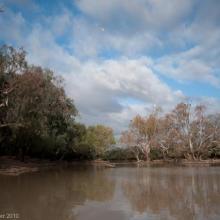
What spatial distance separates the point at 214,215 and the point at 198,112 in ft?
185

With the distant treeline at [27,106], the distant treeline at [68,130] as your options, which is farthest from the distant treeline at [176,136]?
the distant treeline at [27,106]

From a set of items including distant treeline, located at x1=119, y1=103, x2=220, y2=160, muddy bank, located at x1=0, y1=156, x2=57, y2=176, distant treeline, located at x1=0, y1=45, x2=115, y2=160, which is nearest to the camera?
distant treeline, located at x1=0, y1=45, x2=115, y2=160

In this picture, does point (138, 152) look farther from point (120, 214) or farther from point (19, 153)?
point (120, 214)

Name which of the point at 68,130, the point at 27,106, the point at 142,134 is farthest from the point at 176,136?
the point at 27,106

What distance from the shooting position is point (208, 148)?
6562 centimetres

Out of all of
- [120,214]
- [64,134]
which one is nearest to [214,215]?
[120,214]

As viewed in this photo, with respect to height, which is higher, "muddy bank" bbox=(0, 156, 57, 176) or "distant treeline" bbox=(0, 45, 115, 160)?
"distant treeline" bbox=(0, 45, 115, 160)

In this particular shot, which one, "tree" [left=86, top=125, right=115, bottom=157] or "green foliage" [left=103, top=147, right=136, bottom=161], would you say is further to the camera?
"green foliage" [left=103, top=147, right=136, bottom=161]

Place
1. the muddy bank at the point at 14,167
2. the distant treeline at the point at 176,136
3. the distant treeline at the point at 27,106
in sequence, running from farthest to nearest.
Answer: the distant treeline at the point at 176,136 < the muddy bank at the point at 14,167 < the distant treeline at the point at 27,106

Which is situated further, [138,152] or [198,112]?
[138,152]

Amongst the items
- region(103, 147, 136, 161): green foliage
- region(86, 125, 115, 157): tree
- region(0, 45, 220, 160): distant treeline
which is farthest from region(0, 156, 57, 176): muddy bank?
region(103, 147, 136, 161): green foliage

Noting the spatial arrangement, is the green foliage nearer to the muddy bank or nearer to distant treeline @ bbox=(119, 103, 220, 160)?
distant treeline @ bbox=(119, 103, 220, 160)

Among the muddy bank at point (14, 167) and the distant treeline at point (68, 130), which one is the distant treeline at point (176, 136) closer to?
the distant treeline at point (68, 130)

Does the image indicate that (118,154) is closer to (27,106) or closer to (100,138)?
(100,138)
